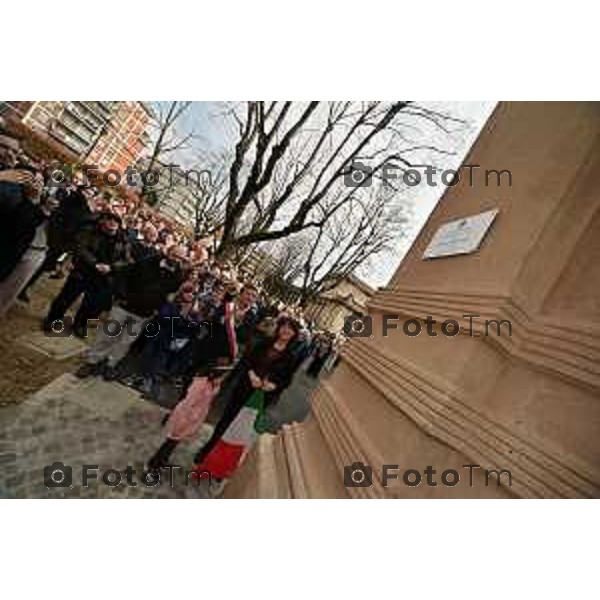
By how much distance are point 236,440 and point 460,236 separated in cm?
263

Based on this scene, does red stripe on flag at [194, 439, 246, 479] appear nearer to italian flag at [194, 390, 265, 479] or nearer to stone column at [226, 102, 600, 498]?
italian flag at [194, 390, 265, 479]

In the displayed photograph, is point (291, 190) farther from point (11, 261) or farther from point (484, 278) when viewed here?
point (484, 278)

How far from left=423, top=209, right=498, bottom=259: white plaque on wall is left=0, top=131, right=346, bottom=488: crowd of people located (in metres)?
1.95

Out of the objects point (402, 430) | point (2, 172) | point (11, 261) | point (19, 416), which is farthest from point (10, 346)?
point (402, 430)

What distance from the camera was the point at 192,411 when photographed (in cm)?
403

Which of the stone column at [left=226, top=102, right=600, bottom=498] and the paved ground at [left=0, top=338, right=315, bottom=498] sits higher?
the stone column at [left=226, top=102, right=600, bottom=498]

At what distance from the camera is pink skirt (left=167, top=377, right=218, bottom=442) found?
400 cm

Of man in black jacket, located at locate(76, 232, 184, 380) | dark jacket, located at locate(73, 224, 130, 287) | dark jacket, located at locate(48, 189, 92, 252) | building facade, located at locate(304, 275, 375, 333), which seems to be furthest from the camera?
building facade, located at locate(304, 275, 375, 333)

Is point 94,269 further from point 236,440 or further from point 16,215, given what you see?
point 236,440

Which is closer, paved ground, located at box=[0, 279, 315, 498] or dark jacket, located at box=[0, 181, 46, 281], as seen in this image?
paved ground, located at box=[0, 279, 315, 498]

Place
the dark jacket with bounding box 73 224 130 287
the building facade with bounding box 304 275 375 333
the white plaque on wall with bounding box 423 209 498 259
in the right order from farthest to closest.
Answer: the building facade with bounding box 304 275 375 333 < the dark jacket with bounding box 73 224 130 287 < the white plaque on wall with bounding box 423 209 498 259

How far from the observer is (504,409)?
5.58ft

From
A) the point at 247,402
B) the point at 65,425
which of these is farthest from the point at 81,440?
the point at 247,402

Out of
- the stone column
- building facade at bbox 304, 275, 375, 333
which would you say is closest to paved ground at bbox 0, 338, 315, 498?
the stone column
